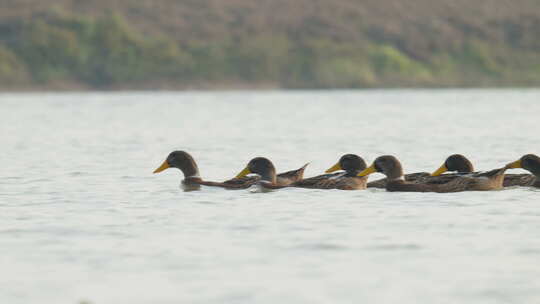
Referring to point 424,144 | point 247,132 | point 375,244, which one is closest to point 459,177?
point 375,244

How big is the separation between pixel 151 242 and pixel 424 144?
21.8 m

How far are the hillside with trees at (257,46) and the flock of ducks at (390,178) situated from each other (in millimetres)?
106081

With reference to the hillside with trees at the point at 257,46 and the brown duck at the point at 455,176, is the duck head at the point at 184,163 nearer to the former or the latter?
the brown duck at the point at 455,176

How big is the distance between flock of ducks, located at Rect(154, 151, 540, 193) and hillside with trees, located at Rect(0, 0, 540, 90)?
106 meters

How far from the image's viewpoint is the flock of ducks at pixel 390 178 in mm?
20844

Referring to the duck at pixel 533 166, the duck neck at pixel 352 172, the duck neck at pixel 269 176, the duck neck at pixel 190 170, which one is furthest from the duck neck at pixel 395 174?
the duck neck at pixel 190 170

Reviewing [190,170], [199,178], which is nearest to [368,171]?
[199,178]

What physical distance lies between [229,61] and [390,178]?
118m

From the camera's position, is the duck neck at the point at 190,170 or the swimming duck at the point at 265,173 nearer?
the swimming duck at the point at 265,173

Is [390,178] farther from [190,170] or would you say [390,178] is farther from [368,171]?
[190,170]

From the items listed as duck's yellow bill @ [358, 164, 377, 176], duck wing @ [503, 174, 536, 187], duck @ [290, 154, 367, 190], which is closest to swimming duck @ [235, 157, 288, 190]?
duck @ [290, 154, 367, 190]

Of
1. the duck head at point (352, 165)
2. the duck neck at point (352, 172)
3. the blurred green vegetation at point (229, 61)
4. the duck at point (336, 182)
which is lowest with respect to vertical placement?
the duck at point (336, 182)

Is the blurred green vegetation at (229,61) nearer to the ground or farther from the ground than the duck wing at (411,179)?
farther from the ground

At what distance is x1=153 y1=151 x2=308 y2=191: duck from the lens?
2201 centimetres
